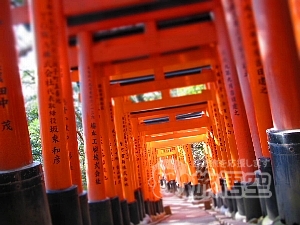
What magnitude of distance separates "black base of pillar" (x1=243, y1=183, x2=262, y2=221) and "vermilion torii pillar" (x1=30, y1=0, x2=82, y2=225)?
2933 millimetres

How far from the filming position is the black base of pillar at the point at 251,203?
541 cm

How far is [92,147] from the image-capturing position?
507 centimetres

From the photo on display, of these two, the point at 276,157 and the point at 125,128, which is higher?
the point at 125,128

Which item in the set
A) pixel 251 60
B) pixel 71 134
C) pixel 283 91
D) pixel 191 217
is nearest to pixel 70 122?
pixel 71 134

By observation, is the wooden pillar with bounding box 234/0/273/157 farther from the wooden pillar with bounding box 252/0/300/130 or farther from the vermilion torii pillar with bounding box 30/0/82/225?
the vermilion torii pillar with bounding box 30/0/82/225

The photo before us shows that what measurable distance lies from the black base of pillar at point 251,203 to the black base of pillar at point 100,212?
2.14m

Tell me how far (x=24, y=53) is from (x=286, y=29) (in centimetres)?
214

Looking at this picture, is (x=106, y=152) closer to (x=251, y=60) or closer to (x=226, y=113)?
(x=226, y=113)

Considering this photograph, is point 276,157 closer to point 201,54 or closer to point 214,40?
point 214,40

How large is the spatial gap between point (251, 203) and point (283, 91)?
362 cm

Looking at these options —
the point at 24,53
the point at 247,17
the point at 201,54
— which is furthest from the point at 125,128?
the point at 247,17

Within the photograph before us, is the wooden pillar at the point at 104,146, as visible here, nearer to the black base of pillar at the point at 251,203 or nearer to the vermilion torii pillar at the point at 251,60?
the black base of pillar at the point at 251,203

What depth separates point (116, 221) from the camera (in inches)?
256

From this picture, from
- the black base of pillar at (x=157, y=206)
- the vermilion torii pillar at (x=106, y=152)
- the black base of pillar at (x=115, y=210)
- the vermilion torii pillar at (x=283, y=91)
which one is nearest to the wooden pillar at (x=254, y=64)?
the vermilion torii pillar at (x=283, y=91)
